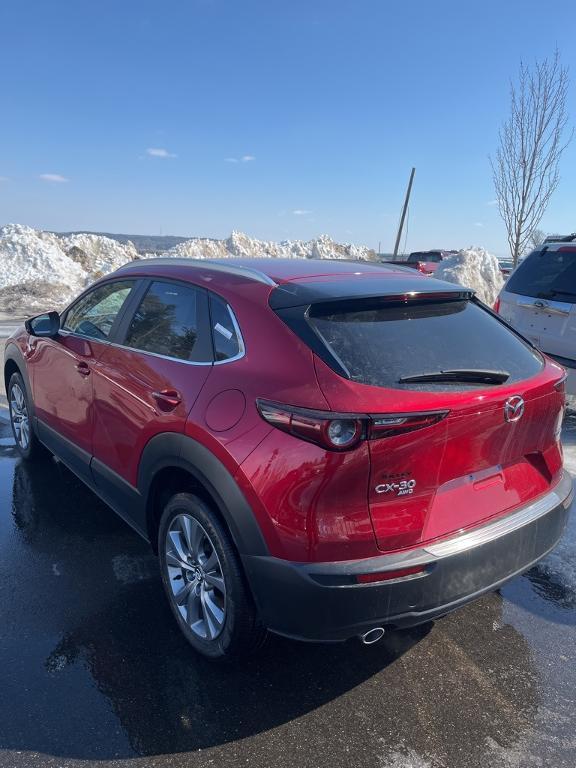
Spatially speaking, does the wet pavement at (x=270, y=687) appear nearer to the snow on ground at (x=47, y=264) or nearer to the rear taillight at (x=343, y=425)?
the rear taillight at (x=343, y=425)

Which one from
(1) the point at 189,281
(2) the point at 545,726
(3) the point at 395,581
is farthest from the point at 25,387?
(2) the point at 545,726

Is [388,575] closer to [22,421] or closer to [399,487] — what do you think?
[399,487]

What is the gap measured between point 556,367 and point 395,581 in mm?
1500

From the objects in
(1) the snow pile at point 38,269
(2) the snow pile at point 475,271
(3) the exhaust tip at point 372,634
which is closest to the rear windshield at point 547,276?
(3) the exhaust tip at point 372,634

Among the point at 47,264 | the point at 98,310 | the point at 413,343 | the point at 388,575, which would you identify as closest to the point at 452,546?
the point at 388,575

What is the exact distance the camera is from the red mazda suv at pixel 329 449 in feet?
7.13

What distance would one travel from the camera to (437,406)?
88.7 inches

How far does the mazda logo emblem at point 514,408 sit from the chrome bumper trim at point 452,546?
435 millimetres

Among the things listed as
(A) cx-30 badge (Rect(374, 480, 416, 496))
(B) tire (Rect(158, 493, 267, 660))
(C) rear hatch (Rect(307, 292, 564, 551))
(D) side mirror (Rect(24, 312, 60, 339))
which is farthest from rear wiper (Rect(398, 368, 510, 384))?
(D) side mirror (Rect(24, 312, 60, 339))

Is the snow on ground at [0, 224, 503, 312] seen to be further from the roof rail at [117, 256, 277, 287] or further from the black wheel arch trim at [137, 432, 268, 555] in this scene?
the black wheel arch trim at [137, 432, 268, 555]

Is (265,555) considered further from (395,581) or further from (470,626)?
(470,626)

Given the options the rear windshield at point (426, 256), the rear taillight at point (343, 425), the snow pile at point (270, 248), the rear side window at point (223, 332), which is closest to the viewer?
the rear taillight at point (343, 425)

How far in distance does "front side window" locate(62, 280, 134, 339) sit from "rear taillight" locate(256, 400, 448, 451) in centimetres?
190

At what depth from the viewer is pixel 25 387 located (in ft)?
15.9
